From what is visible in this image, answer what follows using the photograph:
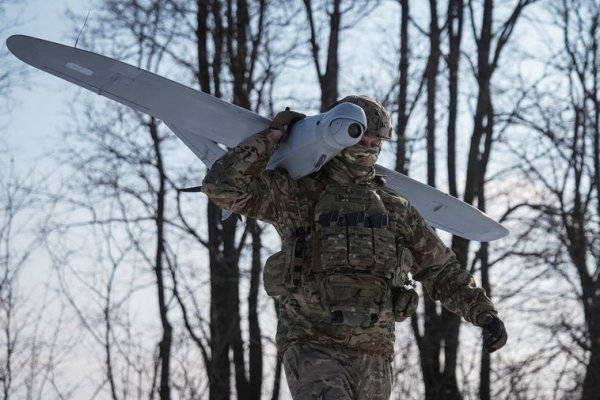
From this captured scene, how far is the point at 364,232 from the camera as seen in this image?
179 inches

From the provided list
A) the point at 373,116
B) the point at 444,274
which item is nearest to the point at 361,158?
the point at 373,116

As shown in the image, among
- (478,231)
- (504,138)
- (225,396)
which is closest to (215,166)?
(478,231)

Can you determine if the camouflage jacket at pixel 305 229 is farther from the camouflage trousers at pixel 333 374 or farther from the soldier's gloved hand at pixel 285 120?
the soldier's gloved hand at pixel 285 120

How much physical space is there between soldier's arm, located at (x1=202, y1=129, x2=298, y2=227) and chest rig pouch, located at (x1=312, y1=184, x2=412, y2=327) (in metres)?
0.17

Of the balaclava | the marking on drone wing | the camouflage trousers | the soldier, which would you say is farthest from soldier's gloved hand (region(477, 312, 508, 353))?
the marking on drone wing


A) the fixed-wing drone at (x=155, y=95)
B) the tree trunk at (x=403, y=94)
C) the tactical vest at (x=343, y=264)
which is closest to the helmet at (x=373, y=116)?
the tactical vest at (x=343, y=264)

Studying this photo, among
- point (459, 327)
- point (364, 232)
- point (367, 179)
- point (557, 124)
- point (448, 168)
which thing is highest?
point (557, 124)

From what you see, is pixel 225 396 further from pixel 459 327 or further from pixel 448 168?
pixel 448 168

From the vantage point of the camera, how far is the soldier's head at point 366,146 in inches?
185

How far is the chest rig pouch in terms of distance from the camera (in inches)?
176

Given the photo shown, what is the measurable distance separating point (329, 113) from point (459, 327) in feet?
29.2

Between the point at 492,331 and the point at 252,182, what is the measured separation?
1142mm

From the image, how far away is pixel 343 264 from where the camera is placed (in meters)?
4.47

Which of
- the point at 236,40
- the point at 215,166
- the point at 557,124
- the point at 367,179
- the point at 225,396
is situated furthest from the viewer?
the point at 557,124
